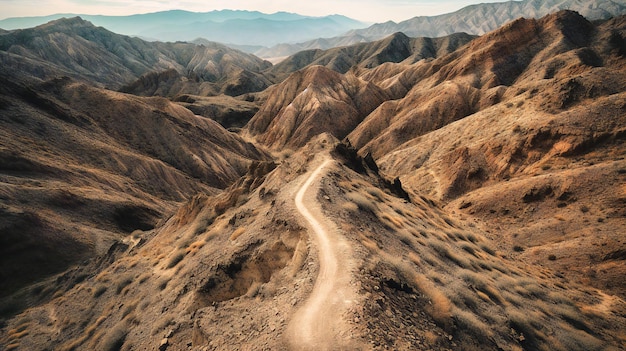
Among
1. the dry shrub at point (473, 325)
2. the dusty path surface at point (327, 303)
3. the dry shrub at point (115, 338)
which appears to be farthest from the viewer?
the dry shrub at point (115, 338)

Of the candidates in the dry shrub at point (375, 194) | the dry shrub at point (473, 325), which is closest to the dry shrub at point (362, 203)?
the dry shrub at point (375, 194)

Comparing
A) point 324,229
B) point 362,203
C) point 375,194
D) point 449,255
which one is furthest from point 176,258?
point 449,255

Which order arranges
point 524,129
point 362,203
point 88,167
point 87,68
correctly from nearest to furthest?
point 362,203 → point 524,129 → point 88,167 → point 87,68

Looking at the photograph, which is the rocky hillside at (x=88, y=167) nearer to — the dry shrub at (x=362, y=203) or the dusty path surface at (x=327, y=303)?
the dry shrub at (x=362, y=203)

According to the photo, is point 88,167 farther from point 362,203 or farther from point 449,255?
point 449,255

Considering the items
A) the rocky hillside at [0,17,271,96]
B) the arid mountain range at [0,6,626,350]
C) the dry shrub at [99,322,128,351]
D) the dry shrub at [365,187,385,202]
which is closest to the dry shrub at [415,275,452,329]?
the arid mountain range at [0,6,626,350]

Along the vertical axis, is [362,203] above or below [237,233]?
above

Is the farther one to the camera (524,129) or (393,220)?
(524,129)

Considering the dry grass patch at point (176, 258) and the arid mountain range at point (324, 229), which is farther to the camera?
the dry grass patch at point (176, 258)
